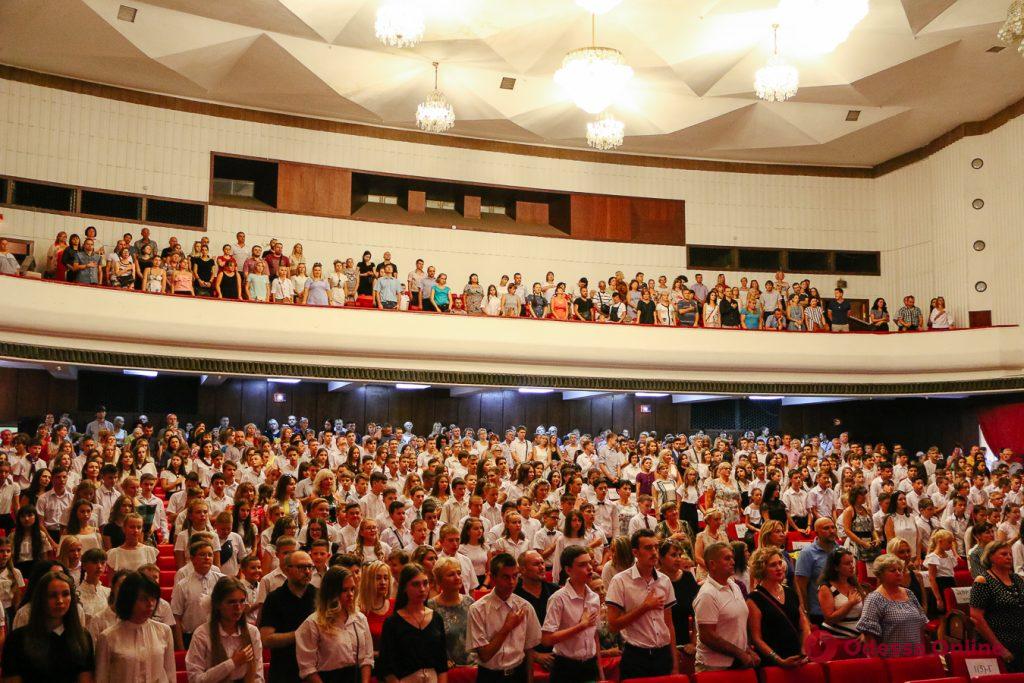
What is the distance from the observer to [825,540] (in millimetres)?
6395

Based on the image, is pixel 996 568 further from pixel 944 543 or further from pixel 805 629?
pixel 944 543

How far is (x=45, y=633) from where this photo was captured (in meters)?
4.18

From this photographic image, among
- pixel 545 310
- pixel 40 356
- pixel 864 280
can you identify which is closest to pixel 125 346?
pixel 40 356

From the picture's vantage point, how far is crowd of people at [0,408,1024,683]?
4.40 metres

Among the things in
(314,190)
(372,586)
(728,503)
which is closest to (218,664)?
(372,586)

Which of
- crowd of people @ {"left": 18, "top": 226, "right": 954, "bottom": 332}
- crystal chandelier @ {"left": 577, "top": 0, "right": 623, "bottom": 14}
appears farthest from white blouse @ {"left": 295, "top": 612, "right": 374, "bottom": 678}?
crowd of people @ {"left": 18, "top": 226, "right": 954, "bottom": 332}

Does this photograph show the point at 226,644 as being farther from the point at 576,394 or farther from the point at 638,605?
the point at 576,394

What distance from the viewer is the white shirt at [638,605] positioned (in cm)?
503

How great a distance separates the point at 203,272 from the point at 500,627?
12.2 metres

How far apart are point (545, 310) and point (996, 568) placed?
39.6 feet

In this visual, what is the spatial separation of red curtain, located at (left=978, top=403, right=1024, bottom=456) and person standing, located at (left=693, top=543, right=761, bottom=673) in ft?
47.5

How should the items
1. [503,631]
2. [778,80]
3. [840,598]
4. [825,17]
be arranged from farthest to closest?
1. [778,80]
2. [825,17]
3. [840,598]
4. [503,631]

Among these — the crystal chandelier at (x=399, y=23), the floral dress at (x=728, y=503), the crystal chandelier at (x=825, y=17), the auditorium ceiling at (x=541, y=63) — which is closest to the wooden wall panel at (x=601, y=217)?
the auditorium ceiling at (x=541, y=63)

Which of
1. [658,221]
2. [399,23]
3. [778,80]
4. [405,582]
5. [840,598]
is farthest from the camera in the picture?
[658,221]
